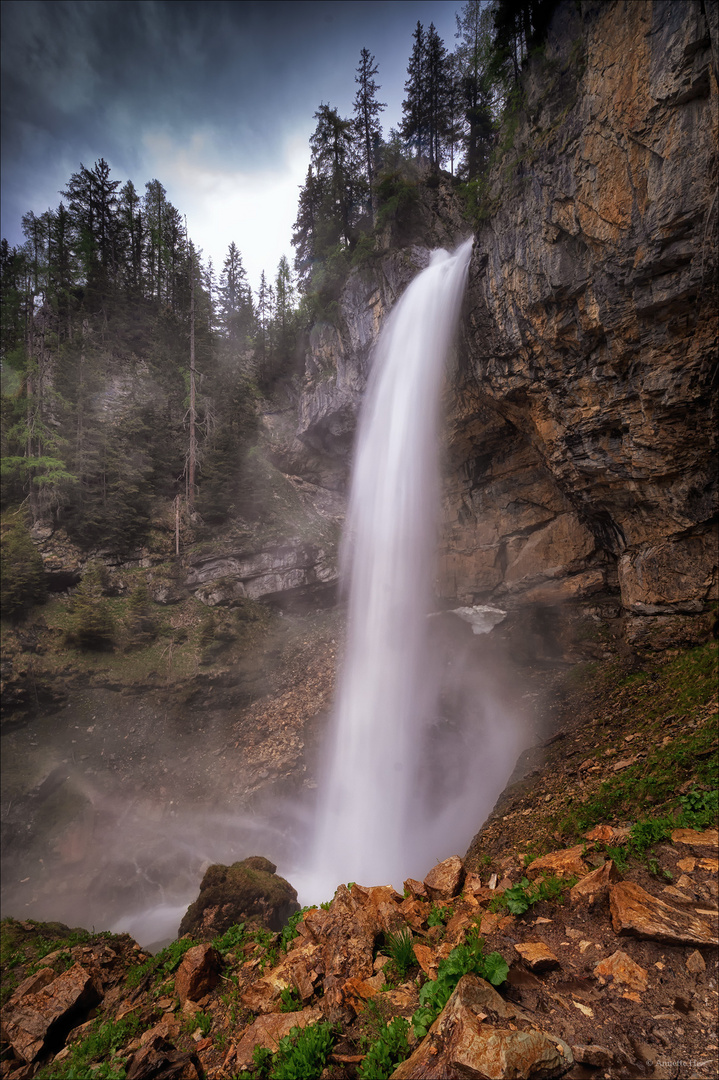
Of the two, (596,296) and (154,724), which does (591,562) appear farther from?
(154,724)

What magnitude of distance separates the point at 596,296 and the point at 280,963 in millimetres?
11475

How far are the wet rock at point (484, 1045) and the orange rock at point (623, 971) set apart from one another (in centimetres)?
70

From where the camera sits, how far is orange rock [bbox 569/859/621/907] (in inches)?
131

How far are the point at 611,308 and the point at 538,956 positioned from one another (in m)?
9.68

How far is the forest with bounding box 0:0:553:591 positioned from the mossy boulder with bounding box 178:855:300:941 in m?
13.1

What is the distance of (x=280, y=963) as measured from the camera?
4.13 meters

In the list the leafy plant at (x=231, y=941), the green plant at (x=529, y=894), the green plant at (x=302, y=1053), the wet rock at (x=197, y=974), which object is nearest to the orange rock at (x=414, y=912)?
the green plant at (x=529, y=894)

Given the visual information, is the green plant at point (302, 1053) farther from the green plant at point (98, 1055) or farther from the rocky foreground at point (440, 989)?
the green plant at point (98, 1055)

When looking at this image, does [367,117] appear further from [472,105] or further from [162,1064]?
[162,1064]

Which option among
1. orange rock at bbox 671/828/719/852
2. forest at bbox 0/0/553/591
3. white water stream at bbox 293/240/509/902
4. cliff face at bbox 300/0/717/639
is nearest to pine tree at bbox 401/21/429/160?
forest at bbox 0/0/553/591

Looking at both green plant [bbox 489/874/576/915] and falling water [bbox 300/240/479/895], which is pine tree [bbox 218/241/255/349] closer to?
falling water [bbox 300/240/479/895]

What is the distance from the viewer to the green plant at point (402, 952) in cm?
329

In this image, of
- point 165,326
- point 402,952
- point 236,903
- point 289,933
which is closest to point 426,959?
point 402,952

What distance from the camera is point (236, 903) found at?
690 centimetres
